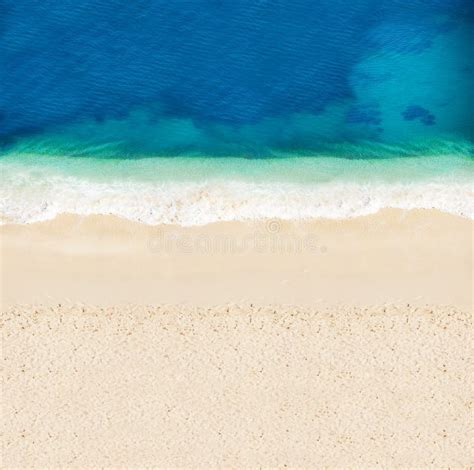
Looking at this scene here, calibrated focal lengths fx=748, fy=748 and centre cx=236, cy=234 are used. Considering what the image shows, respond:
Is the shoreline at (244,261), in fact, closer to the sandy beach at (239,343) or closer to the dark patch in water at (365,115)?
the sandy beach at (239,343)

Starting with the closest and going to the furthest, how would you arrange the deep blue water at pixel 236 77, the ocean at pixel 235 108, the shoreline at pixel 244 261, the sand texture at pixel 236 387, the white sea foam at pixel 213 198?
1. the sand texture at pixel 236 387
2. the shoreline at pixel 244 261
3. the white sea foam at pixel 213 198
4. the ocean at pixel 235 108
5. the deep blue water at pixel 236 77

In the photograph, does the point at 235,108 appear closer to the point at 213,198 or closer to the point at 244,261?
the point at 213,198

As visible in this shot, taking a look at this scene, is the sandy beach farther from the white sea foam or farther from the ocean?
the ocean

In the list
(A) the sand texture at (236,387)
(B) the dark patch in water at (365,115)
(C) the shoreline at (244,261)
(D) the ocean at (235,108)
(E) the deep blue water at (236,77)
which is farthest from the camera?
(B) the dark patch in water at (365,115)

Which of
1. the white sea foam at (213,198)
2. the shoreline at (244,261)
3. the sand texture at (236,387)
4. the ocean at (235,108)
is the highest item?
the ocean at (235,108)

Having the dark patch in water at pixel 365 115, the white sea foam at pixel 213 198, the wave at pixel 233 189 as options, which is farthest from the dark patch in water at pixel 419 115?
the white sea foam at pixel 213 198

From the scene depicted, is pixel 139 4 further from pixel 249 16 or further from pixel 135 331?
pixel 135 331

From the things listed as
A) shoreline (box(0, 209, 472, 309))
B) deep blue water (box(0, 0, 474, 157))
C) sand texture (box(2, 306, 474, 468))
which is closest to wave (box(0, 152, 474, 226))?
shoreline (box(0, 209, 472, 309))

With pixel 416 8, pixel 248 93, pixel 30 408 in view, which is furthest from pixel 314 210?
pixel 30 408
